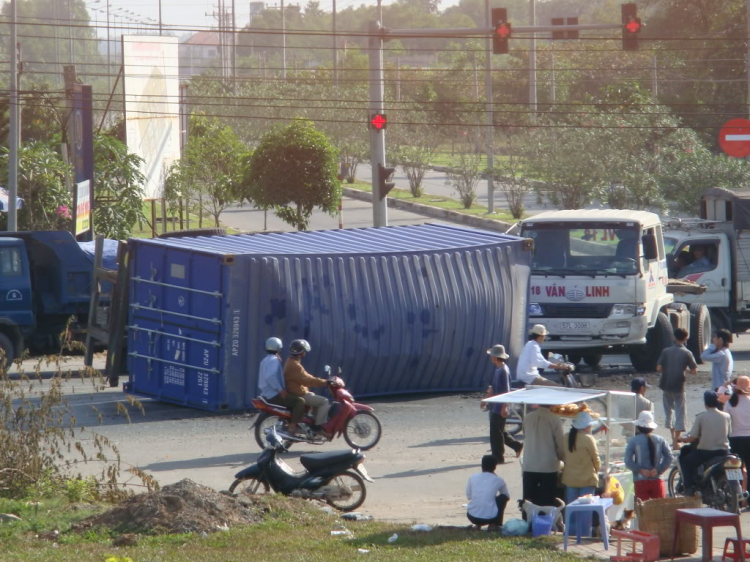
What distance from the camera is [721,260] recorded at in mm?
19734

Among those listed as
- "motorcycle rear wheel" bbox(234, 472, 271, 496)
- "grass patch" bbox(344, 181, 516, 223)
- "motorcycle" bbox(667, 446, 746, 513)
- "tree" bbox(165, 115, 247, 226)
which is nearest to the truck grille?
"motorcycle" bbox(667, 446, 746, 513)

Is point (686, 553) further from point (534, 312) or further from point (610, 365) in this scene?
point (610, 365)

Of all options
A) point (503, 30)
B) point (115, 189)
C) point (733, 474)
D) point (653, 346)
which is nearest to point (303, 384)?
point (733, 474)

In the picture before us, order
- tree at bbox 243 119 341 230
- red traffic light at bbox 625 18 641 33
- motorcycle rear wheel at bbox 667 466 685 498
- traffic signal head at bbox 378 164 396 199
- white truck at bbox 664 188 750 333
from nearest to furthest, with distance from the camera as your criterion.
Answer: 1. motorcycle rear wheel at bbox 667 466 685 498
2. white truck at bbox 664 188 750 333
3. red traffic light at bbox 625 18 641 33
4. traffic signal head at bbox 378 164 396 199
5. tree at bbox 243 119 341 230

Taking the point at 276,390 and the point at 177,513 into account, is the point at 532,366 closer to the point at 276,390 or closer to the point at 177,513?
the point at 276,390

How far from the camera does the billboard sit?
3266 centimetres

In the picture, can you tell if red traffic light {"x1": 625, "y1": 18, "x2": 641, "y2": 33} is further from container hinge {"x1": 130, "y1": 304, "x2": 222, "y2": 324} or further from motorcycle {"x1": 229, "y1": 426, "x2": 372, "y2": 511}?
motorcycle {"x1": 229, "y1": 426, "x2": 372, "y2": 511}

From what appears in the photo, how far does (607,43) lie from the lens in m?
67.2

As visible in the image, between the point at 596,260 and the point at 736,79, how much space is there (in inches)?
1264

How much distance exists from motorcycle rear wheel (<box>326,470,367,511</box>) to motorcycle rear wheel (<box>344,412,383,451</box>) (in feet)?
8.38

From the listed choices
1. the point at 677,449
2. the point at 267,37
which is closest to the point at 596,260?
the point at 677,449

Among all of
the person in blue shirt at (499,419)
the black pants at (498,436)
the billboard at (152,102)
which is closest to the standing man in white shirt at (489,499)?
the person in blue shirt at (499,419)

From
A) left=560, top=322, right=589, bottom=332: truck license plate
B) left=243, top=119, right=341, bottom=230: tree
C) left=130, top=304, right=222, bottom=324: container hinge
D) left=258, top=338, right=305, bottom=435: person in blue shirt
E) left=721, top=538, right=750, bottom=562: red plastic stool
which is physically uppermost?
left=243, top=119, right=341, bottom=230: tree

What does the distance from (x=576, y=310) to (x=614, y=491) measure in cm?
750
